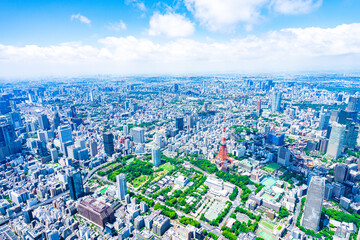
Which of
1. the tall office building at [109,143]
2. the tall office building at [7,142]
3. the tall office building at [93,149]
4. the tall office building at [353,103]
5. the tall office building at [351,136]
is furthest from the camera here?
the tall office building at [353,103]

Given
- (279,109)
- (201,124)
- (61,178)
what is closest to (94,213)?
(61,178)

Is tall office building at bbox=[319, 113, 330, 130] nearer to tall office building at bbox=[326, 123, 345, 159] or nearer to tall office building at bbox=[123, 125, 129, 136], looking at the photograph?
tall office building at bbox=[326, 123, 345, 159]

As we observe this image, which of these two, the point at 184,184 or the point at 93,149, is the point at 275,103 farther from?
the point at 93,149

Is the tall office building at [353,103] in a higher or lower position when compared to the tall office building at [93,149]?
higher

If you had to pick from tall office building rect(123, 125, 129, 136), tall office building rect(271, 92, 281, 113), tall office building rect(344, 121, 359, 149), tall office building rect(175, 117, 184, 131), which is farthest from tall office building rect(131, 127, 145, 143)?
tall office building rect(271, 92, 281, 113)

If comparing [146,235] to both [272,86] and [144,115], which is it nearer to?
[144,115]

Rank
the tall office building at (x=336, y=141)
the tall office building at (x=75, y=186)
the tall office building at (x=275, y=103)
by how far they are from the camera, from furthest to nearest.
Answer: the tall office building at (x=275, y=103), the tall office building at (x=336, y=141), the tall office building at (x=75, y=186)

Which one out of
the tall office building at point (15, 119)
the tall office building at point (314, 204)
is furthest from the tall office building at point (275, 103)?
the tall office building at point (15, 119)

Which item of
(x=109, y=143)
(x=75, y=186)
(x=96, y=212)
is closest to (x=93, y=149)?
(x=109, y=143)

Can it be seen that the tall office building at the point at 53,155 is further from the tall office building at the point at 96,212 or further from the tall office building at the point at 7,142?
the tall office building at the point at 96,212
